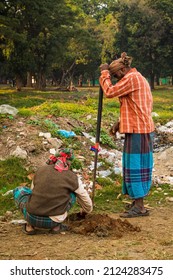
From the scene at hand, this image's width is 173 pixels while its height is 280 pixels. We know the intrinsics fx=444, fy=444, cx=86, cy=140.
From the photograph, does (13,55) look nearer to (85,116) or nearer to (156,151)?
(85,116)

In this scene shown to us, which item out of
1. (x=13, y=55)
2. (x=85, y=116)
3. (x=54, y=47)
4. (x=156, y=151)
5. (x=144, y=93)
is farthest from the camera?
(x=54, y=47)

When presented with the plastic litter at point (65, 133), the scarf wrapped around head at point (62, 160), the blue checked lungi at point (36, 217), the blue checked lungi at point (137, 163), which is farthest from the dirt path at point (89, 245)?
the plastic litter at point (65, 133)

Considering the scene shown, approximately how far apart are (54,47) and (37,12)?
30.5ft

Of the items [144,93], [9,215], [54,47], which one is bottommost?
[9,215]

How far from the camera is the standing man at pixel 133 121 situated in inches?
219

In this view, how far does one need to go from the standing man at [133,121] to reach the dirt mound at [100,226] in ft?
2.22

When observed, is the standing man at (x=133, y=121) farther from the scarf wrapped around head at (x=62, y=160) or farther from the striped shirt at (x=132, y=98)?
the scarf wrapped around head at (x=62, y=160)

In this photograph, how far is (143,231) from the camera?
507 centimetres

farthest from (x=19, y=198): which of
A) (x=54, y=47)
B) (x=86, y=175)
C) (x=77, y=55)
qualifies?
(x=77, y=55)

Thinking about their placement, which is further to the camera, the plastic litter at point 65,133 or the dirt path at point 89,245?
the plastic litter at point 65,133

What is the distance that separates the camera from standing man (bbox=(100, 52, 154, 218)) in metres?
5.56

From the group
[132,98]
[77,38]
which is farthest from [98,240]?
[77,38]

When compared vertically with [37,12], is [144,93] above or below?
below

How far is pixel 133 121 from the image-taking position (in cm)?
563
